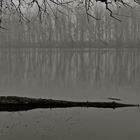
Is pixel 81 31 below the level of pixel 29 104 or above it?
above

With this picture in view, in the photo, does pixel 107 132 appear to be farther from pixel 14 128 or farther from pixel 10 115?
pixel 10 115

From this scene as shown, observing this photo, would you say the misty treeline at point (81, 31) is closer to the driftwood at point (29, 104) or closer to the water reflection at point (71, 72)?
the water reflection at point (71, 72)

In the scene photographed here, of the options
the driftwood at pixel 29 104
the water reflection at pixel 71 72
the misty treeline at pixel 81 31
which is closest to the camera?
the driftwood at pixel 29 104

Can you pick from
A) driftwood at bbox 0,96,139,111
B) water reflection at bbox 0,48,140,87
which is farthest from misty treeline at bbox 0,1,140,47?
driftwood at bbox 0,96,139,111

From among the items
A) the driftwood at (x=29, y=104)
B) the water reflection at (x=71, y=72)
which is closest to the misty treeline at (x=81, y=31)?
the water reflection at (x=71, y=72)

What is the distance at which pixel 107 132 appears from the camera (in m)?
10.0

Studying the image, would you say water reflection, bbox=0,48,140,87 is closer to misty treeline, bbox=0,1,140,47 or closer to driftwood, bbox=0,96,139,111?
driftwood, bbox=0,96,139,111

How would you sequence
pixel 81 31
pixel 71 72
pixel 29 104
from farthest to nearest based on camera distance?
1. pixel 81 31
2. pixel 71 72
3. pixel 29 104

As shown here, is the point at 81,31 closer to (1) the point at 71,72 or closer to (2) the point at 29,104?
(1) the point at 71,72

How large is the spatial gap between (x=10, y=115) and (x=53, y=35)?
81.4 meters

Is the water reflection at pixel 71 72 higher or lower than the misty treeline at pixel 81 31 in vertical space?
lower

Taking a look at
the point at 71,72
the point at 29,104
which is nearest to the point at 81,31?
the point at 71,72

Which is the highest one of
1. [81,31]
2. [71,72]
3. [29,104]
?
[81,31]

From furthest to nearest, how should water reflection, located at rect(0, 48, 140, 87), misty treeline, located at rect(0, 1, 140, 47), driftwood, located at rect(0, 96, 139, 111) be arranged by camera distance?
misty treeline, located at rect(0, 1, 140, 47) → water reflection, located at rect(0, 48, 140, 87) → driftwood, located at rect(0, 96, 139, 111)
